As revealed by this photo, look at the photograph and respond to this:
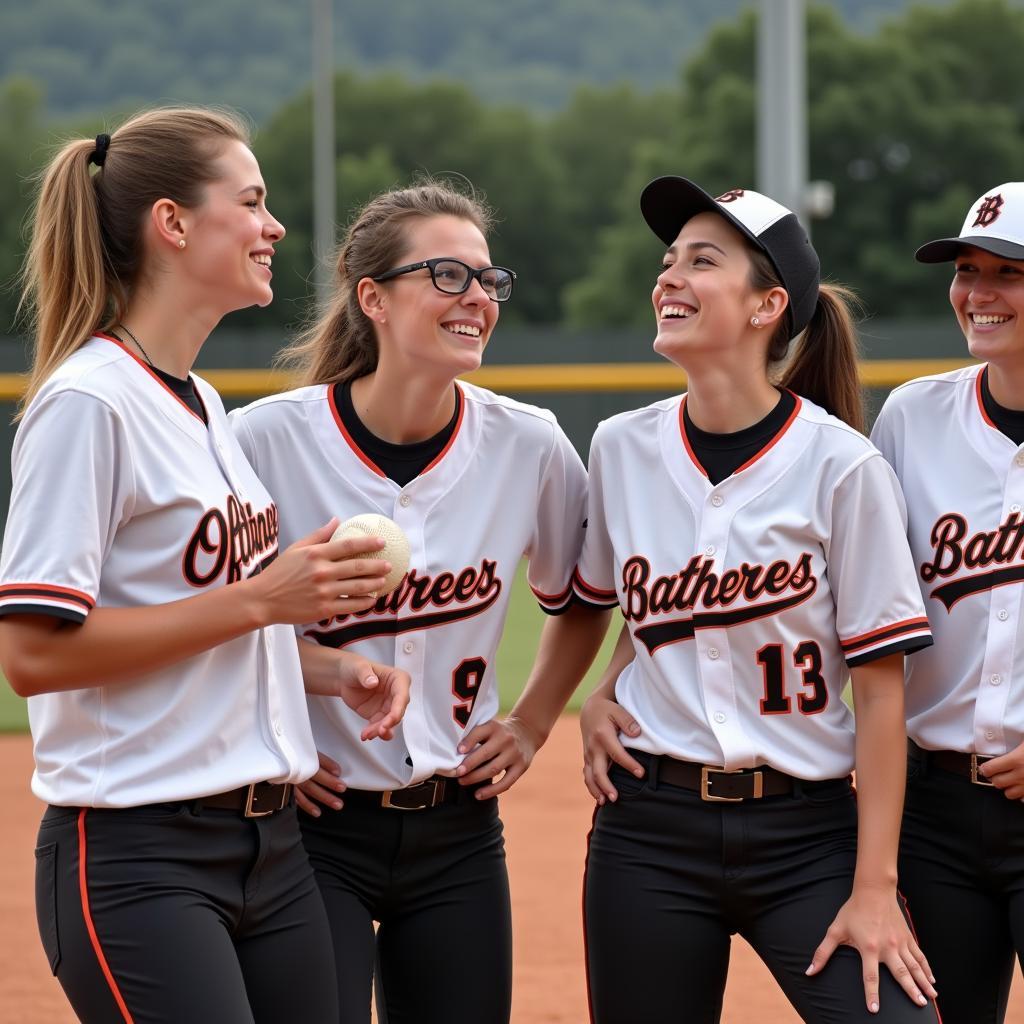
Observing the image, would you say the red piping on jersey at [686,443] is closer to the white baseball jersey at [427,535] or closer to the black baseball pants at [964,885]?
the white baseball jersey at [427,535]

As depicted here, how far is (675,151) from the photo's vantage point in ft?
136

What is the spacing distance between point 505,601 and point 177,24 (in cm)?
6099

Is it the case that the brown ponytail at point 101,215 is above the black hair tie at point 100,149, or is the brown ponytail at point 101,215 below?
below

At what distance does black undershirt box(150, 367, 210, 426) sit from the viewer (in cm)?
228

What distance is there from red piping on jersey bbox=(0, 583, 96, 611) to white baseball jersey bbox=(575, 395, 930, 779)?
3.13 ft

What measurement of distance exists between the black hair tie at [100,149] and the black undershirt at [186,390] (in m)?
0.35

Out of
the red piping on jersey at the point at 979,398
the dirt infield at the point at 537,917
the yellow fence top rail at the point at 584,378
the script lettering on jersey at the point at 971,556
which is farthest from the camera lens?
the yellow fence top rail at the point at 584,378

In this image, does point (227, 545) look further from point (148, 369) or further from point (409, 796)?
point (409, 796)

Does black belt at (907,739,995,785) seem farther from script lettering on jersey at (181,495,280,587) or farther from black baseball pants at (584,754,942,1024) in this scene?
script lettering on jersey at (181,495,280,587)

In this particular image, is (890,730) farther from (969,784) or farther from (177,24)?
(177,24)

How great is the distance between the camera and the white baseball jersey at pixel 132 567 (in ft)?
6.68

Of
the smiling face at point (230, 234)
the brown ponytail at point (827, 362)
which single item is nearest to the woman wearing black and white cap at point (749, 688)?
the brown ponytail at point (827, 362)

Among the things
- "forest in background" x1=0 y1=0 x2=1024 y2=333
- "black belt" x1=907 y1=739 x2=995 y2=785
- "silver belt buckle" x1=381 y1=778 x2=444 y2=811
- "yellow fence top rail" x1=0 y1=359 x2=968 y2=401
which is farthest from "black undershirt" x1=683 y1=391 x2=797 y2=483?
"forest in background" x1=0 y1=0 x2=1024 y2=333

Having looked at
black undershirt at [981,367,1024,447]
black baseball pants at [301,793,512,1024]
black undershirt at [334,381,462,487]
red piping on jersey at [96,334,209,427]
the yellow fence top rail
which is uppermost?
the yellow fence top rail
